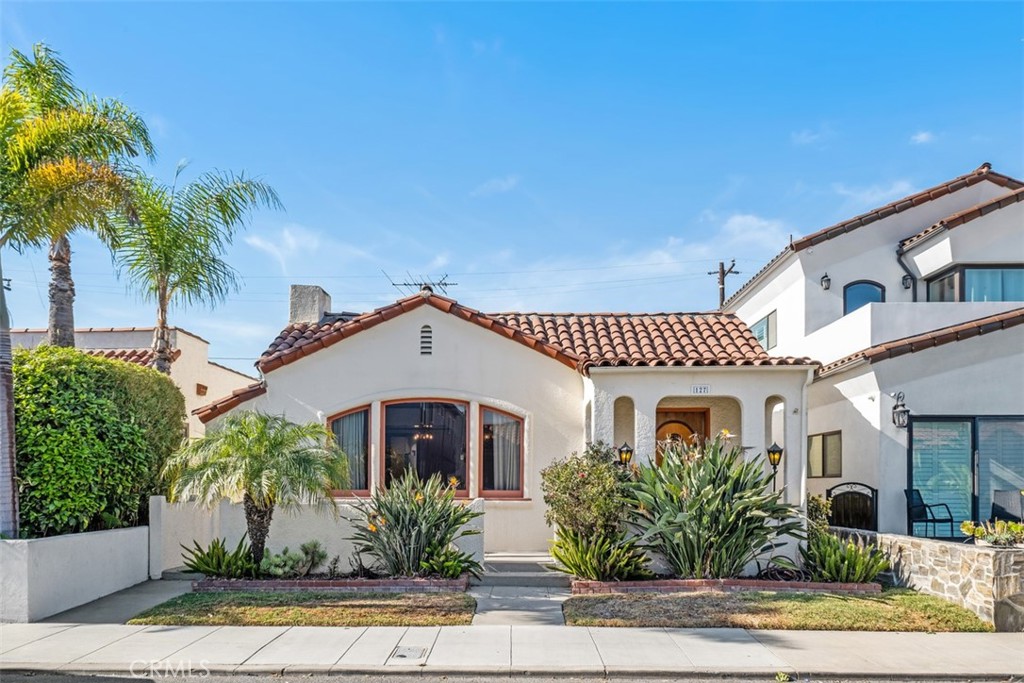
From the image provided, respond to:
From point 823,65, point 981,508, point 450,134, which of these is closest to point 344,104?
point 450,134

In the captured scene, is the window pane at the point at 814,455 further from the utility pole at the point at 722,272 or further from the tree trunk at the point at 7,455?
the utility pole at the point at 722,272

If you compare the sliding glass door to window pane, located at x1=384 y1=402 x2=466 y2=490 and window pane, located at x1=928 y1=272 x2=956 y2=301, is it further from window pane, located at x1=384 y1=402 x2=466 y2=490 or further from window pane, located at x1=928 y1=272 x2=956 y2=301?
window pane, located at x1=384 y1=402 x2=466 y2=490

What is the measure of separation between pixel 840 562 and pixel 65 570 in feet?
37.2

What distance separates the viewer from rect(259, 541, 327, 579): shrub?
1052cm

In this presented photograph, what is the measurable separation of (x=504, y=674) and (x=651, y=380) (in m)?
6.36

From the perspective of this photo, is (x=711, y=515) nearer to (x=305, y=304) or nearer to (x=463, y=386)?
(x=463, y=386)

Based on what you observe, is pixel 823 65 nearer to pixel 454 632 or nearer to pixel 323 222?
pixel 323 222

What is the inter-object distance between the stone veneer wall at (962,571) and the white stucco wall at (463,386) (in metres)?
5.64

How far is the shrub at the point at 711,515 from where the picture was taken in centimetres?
1029

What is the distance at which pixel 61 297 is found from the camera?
12.8 meters

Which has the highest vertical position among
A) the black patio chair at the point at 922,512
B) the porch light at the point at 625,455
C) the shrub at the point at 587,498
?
the porch light at the point at 625,455

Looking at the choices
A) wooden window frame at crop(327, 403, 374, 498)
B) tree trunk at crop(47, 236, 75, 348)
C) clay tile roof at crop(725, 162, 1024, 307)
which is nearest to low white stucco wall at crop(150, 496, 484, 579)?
wooden window frame at crop(327, 403, 374, 498)

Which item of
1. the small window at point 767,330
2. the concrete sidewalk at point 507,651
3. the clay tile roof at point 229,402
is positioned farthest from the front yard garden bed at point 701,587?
the small window at point 767,330

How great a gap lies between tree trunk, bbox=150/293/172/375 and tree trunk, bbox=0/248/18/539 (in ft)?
11.8
